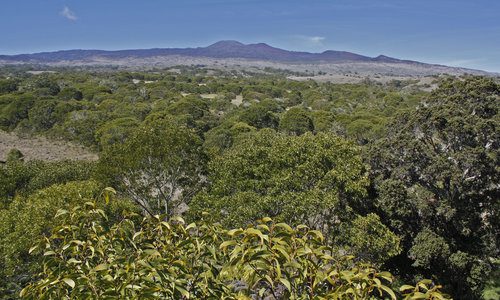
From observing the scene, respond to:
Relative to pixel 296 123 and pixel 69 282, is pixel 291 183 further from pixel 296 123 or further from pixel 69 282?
pixel 296 123

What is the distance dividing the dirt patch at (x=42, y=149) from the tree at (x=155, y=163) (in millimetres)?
20184

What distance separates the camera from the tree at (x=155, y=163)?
1819 centimetres

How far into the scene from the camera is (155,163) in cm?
1838

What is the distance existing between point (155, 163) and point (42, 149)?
90.4ft

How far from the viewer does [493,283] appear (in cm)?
1627

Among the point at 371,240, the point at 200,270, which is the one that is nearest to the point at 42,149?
the point at 371,240

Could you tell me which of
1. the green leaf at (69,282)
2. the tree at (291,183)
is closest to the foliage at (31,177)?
the tree at (291,183)

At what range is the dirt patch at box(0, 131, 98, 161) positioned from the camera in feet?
126

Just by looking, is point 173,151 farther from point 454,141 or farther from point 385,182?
point 454,141

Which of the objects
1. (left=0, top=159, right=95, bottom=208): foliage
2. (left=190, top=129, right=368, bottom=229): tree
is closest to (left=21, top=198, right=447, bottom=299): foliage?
(left=190, top=129, right=368, bottom=229): tree

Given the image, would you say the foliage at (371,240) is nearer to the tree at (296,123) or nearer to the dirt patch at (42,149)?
the tree at (296,123)

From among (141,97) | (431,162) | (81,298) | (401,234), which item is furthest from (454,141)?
(141,97)

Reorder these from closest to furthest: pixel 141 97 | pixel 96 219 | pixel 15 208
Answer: pixel 96 219, pixel 15 208, pixel 141 97

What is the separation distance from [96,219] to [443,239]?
14.6 meters
